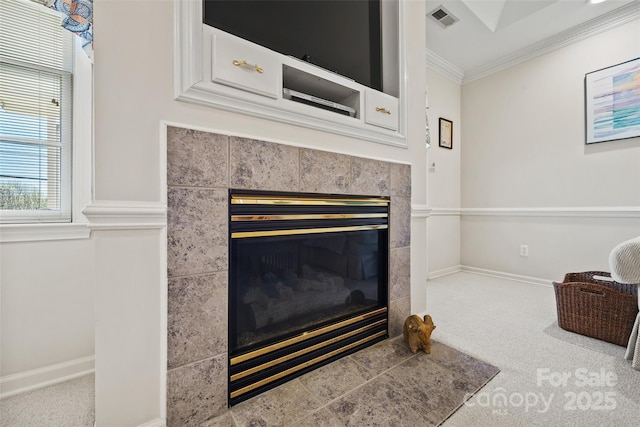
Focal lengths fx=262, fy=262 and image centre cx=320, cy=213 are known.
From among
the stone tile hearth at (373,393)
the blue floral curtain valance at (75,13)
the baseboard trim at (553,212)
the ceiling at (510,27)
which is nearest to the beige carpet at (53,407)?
the stone tile hearth at (373,393)

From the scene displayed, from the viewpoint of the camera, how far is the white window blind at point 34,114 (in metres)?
1.29

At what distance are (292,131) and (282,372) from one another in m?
1.12

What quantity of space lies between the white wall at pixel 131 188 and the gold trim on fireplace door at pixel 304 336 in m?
0.31

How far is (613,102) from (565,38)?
82 cm

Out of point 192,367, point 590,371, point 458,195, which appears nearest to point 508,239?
point 458,195

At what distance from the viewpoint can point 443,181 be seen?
327 cm

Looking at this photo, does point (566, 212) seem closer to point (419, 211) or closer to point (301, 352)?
point (419, 211)

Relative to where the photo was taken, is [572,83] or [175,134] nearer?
[175,134]

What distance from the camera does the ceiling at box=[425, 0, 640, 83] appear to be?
230 cm

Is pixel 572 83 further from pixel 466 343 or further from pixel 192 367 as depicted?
pixel 192 367

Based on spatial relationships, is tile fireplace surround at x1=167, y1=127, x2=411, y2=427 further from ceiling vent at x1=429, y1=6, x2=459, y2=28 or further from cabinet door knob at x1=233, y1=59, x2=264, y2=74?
ceiling vent at x1=429, y1=6, x2=459, y2=28

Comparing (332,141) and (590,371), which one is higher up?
(332,141)

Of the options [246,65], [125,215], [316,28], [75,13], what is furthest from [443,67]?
[125,215]

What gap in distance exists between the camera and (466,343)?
1605 millimetres
